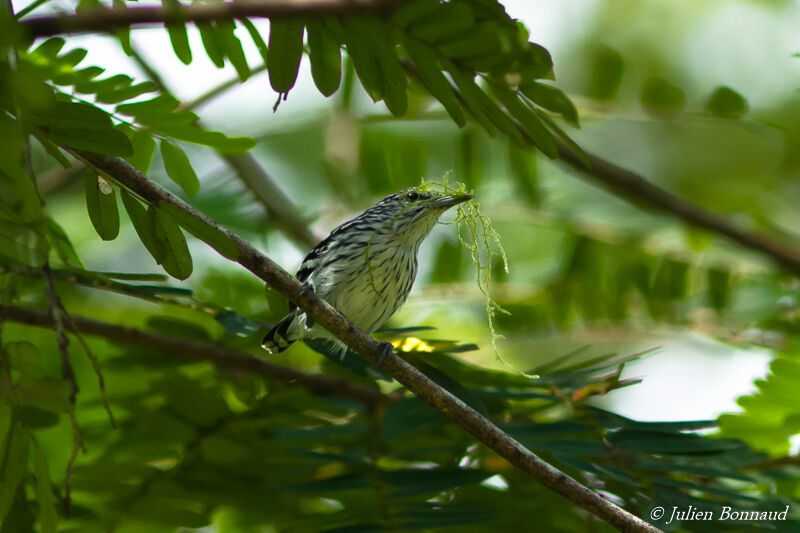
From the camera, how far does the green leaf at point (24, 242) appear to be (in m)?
2.03

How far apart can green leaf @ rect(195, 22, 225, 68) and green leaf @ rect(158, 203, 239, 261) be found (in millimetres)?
660

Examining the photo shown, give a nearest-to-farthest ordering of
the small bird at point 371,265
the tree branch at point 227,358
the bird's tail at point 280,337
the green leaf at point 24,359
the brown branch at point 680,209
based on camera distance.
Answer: the green leaf at point 24,359 → the tree branch at point 227,358 → the bird's tail at point 280,337 → the small bird at point 371,265 → the brown branch at point 680,209

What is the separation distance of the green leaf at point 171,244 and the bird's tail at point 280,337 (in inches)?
52.6

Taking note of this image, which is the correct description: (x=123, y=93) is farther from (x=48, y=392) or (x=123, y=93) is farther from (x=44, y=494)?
(x=44, y=494)

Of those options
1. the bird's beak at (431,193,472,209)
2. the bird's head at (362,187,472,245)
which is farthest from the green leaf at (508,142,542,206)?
the bird's beak at (431,193,472,209)

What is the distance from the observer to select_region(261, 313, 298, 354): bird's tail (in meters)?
4.20

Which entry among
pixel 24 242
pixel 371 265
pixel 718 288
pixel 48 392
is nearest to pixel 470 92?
pixel 24 242

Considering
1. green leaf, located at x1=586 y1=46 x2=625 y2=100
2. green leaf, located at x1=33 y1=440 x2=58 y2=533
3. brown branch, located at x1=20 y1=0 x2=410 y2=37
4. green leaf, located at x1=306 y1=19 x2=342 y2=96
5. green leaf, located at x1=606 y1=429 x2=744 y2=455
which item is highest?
green leaf, located at x1=586 y1=46 x2=625 y2=100

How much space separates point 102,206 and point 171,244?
28 centimetres

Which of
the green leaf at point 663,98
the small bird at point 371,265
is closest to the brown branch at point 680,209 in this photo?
the green leaf at point 663,98

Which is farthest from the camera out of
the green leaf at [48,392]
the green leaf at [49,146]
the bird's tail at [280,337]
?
the bird's tail at [280,337]

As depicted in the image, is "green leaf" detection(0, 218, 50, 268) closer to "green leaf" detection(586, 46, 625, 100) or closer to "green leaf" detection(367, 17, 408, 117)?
"green leaf" detection(367, 17, 408, 117)

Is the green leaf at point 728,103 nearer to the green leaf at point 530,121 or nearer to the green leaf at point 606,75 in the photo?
the green leaf at point 606,75

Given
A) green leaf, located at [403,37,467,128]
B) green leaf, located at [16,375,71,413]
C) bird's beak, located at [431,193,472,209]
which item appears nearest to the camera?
green leaf, located at [16,375,71,413]
